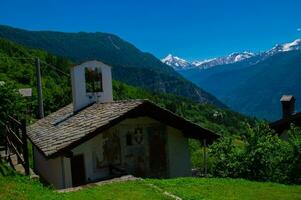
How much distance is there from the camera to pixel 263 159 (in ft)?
66.2

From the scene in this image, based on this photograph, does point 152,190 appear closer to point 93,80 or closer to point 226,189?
point 226,189

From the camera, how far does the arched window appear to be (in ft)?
80.7

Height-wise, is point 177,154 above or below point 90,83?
below

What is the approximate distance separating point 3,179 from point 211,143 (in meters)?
11.4

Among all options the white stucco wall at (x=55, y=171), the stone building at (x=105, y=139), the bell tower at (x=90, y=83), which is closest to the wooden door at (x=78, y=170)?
the stone building at (x=105, y=139)

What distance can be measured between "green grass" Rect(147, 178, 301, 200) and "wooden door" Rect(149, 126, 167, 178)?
15.4 ft

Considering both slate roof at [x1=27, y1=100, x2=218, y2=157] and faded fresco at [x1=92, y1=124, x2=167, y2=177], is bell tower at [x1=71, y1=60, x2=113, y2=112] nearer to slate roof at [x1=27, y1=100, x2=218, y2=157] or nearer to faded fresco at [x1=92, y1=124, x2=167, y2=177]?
slate roof at [x1=27, y1=100, x2=218, y2=157]

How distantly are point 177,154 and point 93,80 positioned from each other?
577 centimetres

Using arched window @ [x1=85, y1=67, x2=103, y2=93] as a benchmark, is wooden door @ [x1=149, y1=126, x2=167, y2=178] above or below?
below

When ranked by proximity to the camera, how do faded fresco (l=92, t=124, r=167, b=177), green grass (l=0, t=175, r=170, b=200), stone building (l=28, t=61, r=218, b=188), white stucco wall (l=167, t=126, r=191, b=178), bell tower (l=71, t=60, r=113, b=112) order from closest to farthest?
green grass (l=0, t=175, r=170, b=200)
stone building (l=28, t=61, r=218, b=188)
faded fresco (l=92, t=124, r=167, b=177)
white stucco wall (l=167, t=126, r=191, b=178)
bell tower (l=71, t=60, r=113, b=112)

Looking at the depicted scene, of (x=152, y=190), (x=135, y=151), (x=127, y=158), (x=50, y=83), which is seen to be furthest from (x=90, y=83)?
(x=50, y=83)

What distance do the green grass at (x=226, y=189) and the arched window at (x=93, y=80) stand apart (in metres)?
9.16

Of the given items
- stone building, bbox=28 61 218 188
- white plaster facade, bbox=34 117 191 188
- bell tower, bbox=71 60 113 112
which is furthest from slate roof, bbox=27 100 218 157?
bell tower, bbox=71 60 113 112

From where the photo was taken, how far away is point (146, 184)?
16016mm
